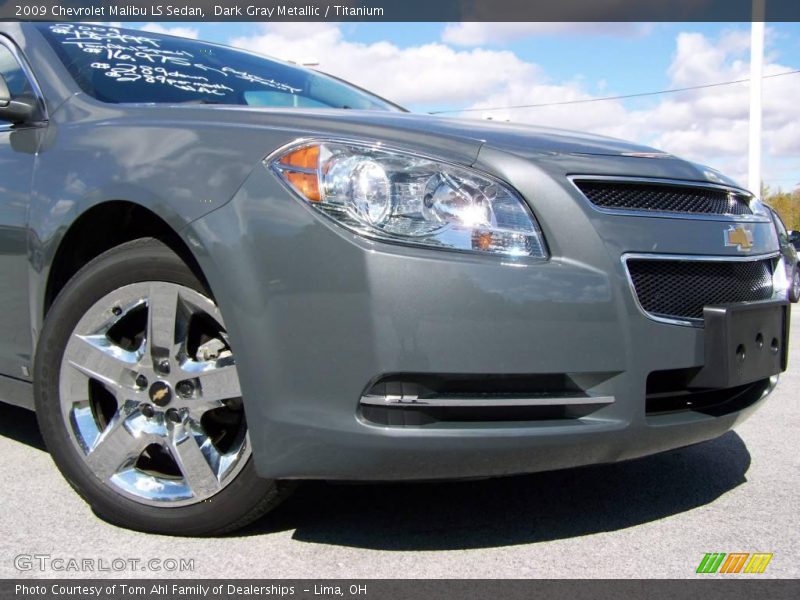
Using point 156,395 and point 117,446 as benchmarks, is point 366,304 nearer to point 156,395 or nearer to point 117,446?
point 156,395

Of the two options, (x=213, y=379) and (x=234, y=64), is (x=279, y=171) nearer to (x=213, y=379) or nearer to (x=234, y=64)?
(x=213, y=379)

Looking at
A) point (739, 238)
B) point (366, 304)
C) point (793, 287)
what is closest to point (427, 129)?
point (366, 304)

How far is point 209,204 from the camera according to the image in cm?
221

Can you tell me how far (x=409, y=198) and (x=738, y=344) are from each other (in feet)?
3.23

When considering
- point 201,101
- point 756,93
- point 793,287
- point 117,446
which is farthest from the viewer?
point 756,93

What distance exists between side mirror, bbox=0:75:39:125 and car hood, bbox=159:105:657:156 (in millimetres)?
686

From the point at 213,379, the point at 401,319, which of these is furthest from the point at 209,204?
the point at 401,319

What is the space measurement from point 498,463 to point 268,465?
0.57 meters

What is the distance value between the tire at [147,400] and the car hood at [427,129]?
1.55ft

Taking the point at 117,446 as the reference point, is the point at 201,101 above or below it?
above

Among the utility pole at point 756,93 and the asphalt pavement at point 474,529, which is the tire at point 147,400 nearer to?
the asphalt pavement at point 474,529

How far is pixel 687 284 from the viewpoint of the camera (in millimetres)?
2303

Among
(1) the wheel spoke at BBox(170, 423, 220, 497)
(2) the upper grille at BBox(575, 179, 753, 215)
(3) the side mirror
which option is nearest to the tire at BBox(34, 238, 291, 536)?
(1) the wheel spoke at BBox(170, 423, 220, 497)

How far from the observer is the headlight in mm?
2084
